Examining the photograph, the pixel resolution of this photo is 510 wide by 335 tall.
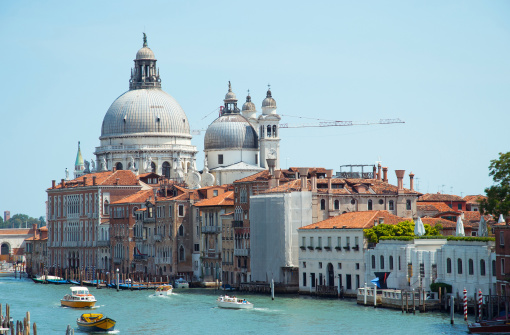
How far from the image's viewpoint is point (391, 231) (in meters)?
64.6

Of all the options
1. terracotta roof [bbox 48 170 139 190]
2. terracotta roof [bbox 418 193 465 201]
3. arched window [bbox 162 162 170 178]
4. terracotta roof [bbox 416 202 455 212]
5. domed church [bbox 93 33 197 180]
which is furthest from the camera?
arched window [bbox 162 162 170 178]

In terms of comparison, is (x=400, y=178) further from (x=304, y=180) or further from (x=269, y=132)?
(x=269, y=132)

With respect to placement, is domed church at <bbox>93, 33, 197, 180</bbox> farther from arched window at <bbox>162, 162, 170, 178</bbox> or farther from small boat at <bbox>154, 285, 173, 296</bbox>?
small boat at <bbox>154, 285, 173, 296</bbox>

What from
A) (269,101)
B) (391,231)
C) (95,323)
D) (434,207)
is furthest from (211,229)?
(95,323)

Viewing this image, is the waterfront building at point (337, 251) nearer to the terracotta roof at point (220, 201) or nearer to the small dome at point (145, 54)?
the terracotta roof at point (220, 201)

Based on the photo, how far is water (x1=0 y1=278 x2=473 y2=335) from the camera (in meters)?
52.6

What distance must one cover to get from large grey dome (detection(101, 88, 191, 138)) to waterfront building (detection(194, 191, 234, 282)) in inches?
1309

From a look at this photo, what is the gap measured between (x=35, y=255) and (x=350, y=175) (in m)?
47.2

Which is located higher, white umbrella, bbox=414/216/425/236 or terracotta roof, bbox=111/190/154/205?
terracotta roof, bbox=111/190/154/205

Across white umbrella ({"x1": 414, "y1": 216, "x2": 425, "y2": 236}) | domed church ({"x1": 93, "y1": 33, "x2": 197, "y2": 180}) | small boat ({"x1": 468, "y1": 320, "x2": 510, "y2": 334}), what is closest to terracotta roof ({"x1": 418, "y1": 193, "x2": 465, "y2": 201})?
white umbrella ({"x1": 414, "y1": 216, "x2": 425, "y2": 236})

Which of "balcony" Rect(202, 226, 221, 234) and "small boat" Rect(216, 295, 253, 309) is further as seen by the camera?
"balcony" Rect(202, 226, 221, 234)

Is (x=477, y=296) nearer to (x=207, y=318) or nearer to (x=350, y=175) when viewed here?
(x=207, y=318)

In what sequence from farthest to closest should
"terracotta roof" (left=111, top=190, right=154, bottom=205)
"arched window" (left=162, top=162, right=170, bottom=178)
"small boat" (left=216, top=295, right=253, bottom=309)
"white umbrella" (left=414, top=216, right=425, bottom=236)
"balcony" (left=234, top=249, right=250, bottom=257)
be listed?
"arched window" (left=162, top=162, right=170, bottom=178)
"terracotta roof" (left=111, top=190, right=154, bottom=205)
"balcony" (left=234, top=249, right=250, bottom=257)
"small boat" (left=216, top=295, right=253, bottom=309)
"white umbrella" (left=414, top=216, right=425, bottom=236)

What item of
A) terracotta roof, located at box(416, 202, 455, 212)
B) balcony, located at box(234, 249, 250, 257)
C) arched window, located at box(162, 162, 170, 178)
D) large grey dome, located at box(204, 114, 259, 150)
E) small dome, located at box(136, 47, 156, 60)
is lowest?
balcony, located at box(234, 249, 250, 257)
